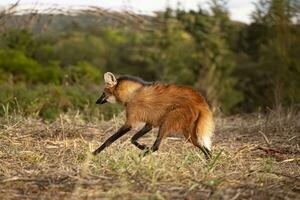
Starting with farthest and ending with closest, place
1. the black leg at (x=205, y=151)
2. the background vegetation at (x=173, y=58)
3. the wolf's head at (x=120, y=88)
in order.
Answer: the background vegetation at (x=173, y=58), the wolf's head at (x=120, y=88), the black leg at (x=205, y=151)

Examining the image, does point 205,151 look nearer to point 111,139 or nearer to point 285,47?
point 111,139

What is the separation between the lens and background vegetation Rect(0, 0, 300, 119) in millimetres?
15516

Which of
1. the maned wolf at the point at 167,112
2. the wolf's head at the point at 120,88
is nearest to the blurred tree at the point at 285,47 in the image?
the wolf's head at the point at 120,88

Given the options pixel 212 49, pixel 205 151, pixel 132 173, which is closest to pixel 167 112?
pixel 205 151

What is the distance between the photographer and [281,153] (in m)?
7.91

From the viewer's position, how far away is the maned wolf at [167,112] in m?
7.19

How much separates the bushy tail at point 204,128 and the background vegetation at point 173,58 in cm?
710

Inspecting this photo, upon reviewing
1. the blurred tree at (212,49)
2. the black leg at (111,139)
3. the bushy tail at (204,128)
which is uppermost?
the bushy tail at (204,128)

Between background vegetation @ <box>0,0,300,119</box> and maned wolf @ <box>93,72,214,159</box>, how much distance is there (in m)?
6.52

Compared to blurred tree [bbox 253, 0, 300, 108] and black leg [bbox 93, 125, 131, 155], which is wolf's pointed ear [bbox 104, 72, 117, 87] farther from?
blurred tree [bbox 253, 0, 300, 108]

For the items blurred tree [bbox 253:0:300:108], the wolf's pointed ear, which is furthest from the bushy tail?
blurred tree [bbox 253:0:300:108]

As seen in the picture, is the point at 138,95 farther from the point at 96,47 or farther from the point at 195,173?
the point at 96,47

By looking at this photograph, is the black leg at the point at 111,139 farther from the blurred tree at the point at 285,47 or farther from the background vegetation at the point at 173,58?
the background vegetation at the point at 173,58

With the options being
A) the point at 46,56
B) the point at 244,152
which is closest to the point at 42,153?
the point at 244,152
